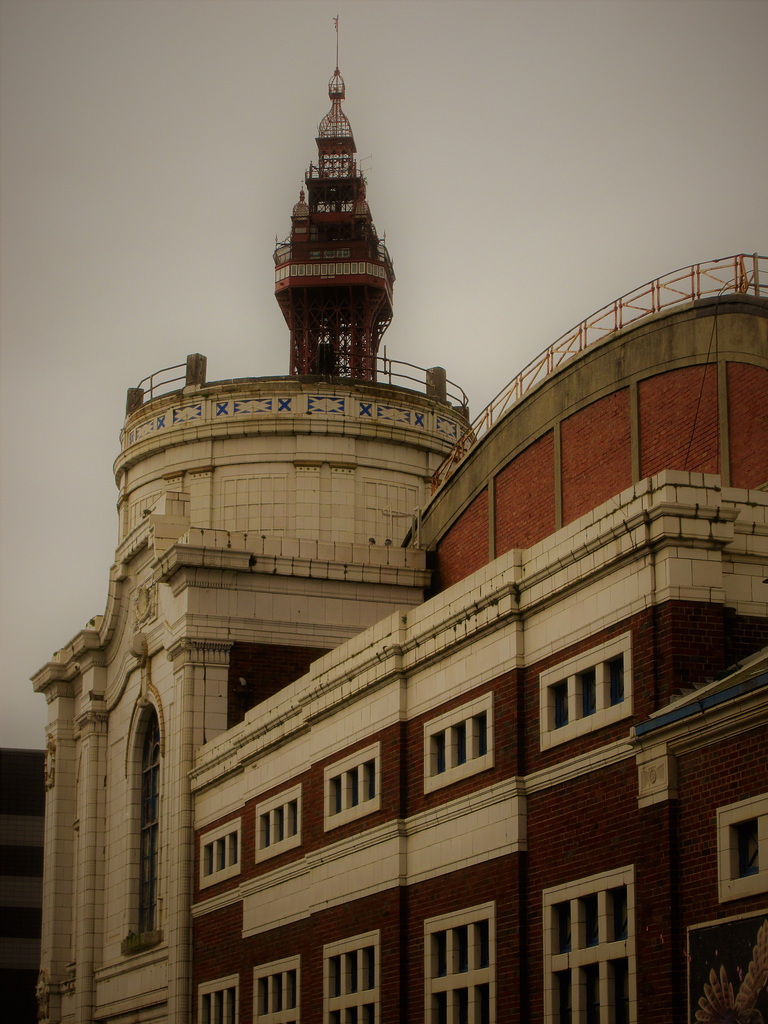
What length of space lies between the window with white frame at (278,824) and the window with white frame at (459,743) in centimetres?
726

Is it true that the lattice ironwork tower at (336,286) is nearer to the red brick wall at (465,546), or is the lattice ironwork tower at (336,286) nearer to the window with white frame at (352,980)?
the red brick wall at (465,546)

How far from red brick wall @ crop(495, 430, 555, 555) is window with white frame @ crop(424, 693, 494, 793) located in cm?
943

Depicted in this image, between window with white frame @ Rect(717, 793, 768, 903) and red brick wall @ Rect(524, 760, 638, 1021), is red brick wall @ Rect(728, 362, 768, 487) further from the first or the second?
window with white frame @ Rect(717, 793, 768, 903)

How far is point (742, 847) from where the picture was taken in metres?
26.5

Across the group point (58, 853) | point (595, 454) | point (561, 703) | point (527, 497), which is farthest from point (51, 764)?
point (561, 703)

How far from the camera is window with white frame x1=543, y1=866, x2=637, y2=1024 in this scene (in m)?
28.8

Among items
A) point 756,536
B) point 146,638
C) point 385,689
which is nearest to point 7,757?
point 146,638

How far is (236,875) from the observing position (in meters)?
47.2

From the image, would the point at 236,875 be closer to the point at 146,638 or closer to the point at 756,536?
the point at 146,638

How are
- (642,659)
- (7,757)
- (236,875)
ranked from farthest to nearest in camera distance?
(7,757) < (236,875) < (642,659)

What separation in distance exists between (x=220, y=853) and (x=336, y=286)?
3266cm

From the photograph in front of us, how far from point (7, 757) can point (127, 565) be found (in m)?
42.9

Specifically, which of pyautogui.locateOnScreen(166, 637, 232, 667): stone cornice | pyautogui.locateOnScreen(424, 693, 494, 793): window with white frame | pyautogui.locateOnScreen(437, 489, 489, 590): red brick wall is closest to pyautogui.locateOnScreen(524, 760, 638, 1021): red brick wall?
pyautogui.locateOnScreen(424, 693, 494, 793): window with white frame

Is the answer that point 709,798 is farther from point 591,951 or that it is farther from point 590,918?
point 590,918
